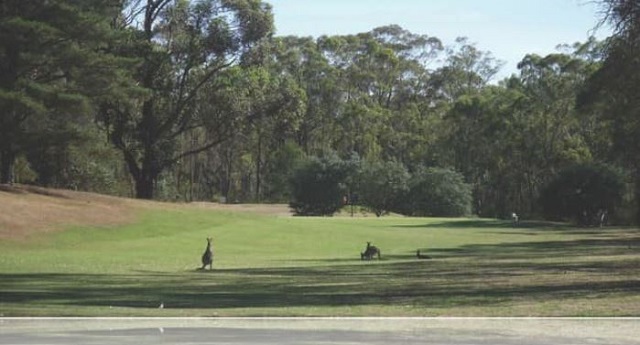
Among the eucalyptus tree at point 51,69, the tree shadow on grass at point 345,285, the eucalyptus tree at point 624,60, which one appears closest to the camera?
the tree shadow on grass at point 345,285

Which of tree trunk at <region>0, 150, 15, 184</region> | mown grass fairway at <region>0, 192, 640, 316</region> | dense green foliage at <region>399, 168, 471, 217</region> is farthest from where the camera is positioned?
dense green foliage at <region>399, 168, 471, 217</region>

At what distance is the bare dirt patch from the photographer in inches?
1692

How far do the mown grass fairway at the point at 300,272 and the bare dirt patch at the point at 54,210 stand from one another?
1077mm

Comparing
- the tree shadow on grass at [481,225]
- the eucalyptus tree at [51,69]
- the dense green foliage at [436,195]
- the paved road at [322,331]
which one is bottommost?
the paved road at [322,331]

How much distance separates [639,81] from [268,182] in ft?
290

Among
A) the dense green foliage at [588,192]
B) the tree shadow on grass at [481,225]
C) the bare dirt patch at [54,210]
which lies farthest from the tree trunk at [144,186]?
the dense green foliage at [588,192]

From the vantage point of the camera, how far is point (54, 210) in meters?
47.3

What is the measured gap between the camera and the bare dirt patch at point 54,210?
42969mm

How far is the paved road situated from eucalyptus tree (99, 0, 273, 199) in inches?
2204

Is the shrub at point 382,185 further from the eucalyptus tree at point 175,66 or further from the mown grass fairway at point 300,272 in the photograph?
the mown grass fairway at point 300,272

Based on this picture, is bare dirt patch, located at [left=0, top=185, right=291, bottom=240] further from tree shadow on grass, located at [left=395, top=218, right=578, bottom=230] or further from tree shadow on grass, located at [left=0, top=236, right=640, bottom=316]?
tree shadow on grass, located at [left=395, top=218, right=578, bottom=230]

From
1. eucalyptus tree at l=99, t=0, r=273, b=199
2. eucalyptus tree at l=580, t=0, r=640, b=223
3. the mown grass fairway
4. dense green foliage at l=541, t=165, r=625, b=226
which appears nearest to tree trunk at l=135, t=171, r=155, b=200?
eucalyptus tree at l=99, t=0, r=273, b=199

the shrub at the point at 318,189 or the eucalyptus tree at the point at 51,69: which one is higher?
the eucalyptus tree at the point at 51,69

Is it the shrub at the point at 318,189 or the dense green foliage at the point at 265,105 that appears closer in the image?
the dense green foliage at the point at 265,105
